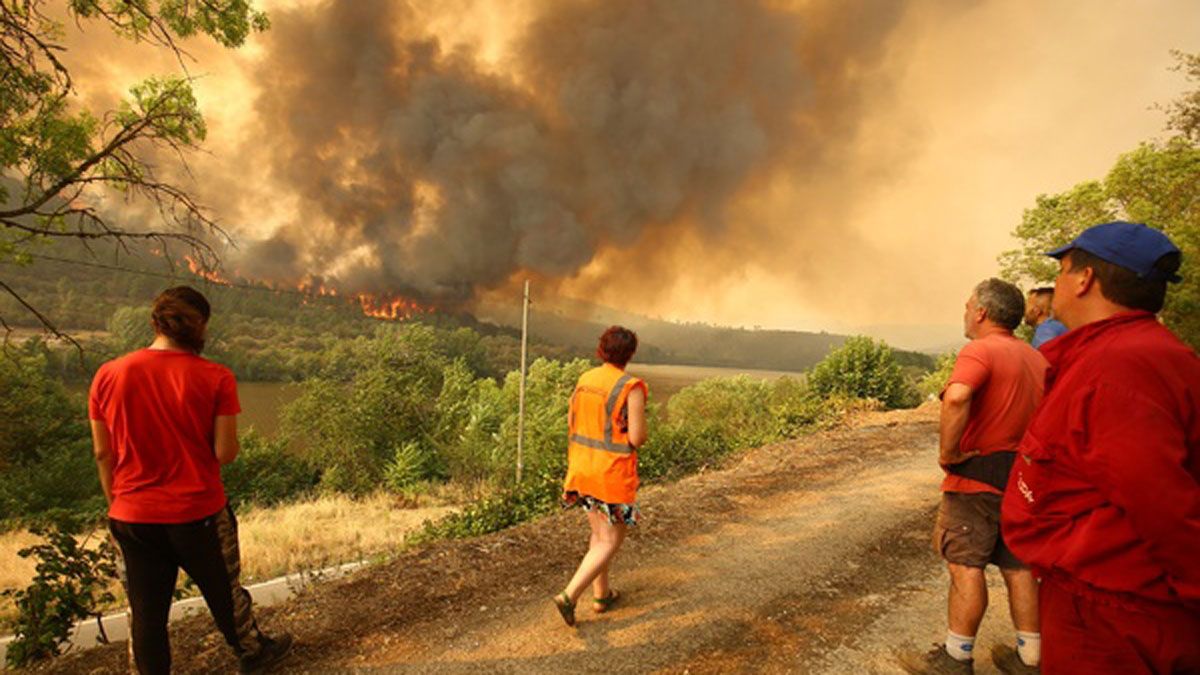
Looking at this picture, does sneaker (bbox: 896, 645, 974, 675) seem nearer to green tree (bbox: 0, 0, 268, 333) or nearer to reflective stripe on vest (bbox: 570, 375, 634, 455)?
reflective stripe on vest (bbox: 570, 375, 634, 455)

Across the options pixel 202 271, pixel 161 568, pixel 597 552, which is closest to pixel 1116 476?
pixel 597 552

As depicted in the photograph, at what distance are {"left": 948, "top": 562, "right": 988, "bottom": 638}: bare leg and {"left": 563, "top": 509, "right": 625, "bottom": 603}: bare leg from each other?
6.55 feet

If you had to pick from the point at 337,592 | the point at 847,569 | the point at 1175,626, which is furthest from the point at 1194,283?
the point at 337,592

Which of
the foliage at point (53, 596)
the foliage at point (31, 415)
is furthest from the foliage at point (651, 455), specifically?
the foliage at point (31, 415)

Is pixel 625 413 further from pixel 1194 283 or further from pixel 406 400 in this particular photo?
pixel 406 400

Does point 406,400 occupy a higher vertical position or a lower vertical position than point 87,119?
lower

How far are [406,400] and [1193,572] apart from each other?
35425mm

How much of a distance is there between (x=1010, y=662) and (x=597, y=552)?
263 cm

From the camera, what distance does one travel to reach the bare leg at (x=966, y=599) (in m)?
2.95

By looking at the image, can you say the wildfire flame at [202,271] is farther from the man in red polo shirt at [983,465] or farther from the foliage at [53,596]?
the man in red polo shirt at [983,465]

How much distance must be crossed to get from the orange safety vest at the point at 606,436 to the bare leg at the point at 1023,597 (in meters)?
2.22

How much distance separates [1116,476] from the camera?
151cm

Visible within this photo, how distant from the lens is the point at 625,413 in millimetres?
3635

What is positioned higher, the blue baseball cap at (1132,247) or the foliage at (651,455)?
the blue baseball cap at (1132,247)
